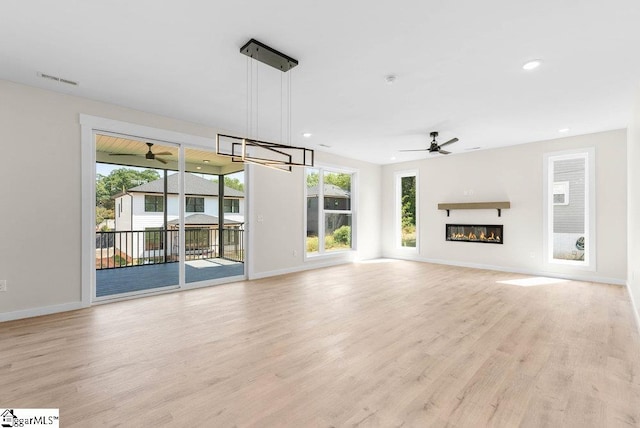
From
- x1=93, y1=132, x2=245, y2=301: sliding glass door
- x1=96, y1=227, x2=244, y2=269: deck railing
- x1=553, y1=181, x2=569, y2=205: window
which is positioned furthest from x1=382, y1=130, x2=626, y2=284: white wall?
x1=93, y1=132, x2=245, y2=301: sliding glass door

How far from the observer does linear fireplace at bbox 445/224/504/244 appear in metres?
6.48

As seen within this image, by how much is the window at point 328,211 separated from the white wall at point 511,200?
1335 mm

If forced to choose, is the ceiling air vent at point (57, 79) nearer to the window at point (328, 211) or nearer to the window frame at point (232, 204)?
the window frame at point (232, 204)

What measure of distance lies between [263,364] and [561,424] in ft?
6.42

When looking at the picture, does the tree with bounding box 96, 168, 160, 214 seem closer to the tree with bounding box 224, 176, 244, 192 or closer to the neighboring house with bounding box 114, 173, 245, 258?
the neighboring house with bounding box 114, 173, 245, 258

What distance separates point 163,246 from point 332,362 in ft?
18.4

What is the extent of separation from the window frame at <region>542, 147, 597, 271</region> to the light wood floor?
1.49 metres

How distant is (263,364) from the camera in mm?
2375

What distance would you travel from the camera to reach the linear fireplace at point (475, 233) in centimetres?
648

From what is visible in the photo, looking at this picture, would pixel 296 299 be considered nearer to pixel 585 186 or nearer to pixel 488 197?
pixel 488 197

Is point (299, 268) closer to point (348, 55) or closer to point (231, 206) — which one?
point (231, 206)

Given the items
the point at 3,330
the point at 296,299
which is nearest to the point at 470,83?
the point at 296,299

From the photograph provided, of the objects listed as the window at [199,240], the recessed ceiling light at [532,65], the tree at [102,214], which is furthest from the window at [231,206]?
the recessed ceiling light at [532,65]

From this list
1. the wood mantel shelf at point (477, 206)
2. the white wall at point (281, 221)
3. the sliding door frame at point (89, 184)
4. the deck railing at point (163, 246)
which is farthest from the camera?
the wood mantel shelf at point (477, 206)
